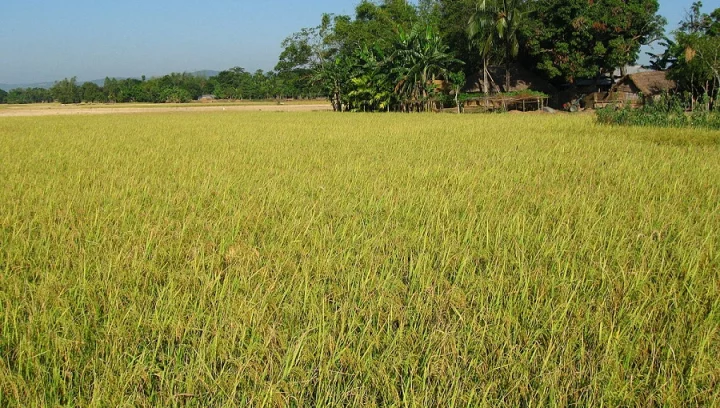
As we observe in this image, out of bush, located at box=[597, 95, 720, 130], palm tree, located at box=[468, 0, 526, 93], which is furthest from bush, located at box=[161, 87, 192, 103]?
bush, located at box=[597, 95, 720, 130]

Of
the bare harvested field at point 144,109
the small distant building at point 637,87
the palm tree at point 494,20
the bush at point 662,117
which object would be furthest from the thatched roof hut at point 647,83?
the bare harvested field at point 144,109

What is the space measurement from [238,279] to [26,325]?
2.49ft

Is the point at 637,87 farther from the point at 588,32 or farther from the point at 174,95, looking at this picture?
the point at 174,95

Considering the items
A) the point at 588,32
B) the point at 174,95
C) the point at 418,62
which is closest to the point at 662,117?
the point at 418,62

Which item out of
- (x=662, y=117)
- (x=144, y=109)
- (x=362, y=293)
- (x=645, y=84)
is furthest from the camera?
(x=144, y=109)

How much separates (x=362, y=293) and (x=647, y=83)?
2650cm

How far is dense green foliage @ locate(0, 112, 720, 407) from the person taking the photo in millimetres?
1452

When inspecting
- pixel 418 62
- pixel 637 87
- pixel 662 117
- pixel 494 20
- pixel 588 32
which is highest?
pixel 494 20

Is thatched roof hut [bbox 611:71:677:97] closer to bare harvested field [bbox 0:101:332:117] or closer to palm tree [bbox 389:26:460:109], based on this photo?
palm tree [bbox 389:26:460:109]

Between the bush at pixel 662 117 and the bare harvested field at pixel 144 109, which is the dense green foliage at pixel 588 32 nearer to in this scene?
the bare harvested field at pixel 144 109

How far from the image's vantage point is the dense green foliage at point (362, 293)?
1.45m

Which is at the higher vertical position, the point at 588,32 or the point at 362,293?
the point at 588,32

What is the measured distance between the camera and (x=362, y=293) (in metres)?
2.05

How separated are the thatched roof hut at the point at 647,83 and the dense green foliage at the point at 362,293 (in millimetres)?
22318
